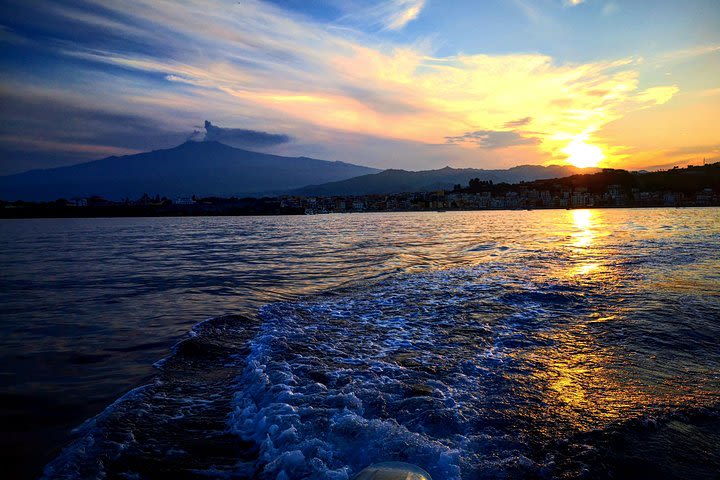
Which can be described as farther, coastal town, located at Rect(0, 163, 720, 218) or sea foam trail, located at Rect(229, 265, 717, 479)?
coastal town, located at Rect(0, 163, 720, 218)

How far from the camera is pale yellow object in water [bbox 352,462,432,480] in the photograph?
2.76 metres

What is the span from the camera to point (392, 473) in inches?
110

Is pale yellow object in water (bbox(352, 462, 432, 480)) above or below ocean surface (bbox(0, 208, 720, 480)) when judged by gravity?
above

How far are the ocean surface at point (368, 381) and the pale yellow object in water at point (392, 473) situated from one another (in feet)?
1.21

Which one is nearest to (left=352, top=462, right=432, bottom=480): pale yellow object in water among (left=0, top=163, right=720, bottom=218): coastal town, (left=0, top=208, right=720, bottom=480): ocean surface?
(left=0, top=208, right=720, bottom=480): ocean surface

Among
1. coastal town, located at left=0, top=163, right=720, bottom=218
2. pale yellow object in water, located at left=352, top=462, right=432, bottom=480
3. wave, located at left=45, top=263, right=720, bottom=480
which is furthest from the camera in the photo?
coastal town, located at left=0, top=163, right=720, bottom=218

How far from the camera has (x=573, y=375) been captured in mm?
4805

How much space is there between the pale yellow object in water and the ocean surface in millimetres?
369

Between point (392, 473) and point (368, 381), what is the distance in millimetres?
2118

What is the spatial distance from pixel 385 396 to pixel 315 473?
1.45m

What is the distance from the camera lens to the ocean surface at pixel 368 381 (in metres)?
3.36

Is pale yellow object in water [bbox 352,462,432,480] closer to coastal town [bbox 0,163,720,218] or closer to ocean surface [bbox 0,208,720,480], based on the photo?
ocean surface [bbox 0,208,720,480]

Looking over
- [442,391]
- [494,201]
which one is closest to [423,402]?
[442,391]

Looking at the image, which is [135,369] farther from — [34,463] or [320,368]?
[320,368]
